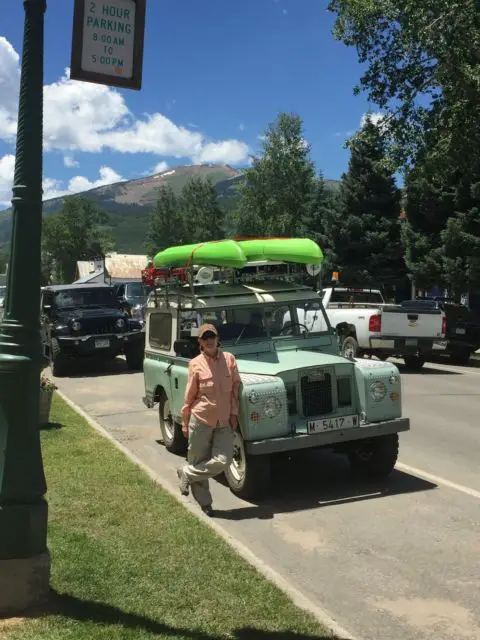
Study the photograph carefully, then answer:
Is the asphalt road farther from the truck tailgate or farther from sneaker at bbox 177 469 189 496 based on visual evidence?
the truck tailgate

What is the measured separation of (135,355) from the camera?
16547mm

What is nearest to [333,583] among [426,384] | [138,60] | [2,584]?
[2,584]

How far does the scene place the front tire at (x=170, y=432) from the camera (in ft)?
26.5

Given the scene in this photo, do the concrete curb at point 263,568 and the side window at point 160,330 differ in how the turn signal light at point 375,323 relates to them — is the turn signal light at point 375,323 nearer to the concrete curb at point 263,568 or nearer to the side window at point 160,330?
the side window at point 160,330

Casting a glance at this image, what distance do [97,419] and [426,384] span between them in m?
7.02

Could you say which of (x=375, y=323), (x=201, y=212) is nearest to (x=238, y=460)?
(x=375, y=323)

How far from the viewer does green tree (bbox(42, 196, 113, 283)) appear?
390ft

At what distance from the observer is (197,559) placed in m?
4.57

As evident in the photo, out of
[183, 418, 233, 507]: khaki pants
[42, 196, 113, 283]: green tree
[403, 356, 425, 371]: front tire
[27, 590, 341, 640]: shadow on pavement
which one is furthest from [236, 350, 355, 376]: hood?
[42, 196, 113, 283]: green tree

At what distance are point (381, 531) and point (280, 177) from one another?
4832 centimetres

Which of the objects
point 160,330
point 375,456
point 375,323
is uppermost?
point 160,330

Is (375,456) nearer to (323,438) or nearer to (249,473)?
(323,438)

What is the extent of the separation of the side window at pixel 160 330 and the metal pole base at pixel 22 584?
170 inches

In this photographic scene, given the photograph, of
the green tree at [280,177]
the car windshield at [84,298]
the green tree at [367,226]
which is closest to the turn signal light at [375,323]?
the car windshield at [84,298]
